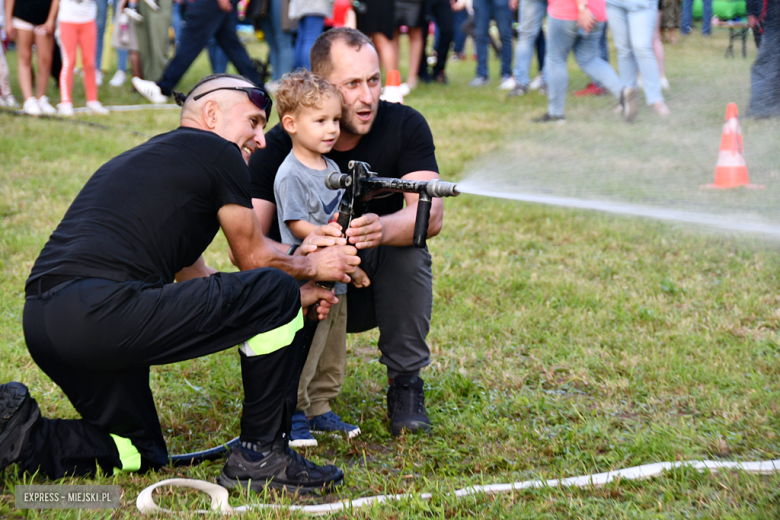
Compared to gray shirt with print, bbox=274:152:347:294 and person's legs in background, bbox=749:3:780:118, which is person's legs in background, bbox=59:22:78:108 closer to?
gray shirt with print, bbox=274:152:347:294

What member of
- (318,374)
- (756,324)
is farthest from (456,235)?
(318,374)

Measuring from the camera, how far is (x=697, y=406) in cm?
Answer: 341

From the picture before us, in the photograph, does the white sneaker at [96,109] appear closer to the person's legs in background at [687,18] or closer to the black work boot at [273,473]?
the person's legs in background at [687,18]

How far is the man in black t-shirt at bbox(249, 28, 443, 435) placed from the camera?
3.31 meters

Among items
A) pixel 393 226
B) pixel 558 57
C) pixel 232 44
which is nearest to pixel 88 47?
pixel 232 44

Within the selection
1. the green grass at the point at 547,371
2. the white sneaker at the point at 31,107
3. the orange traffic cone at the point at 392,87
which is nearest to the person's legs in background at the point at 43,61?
the white sneaker at the point at 31,107

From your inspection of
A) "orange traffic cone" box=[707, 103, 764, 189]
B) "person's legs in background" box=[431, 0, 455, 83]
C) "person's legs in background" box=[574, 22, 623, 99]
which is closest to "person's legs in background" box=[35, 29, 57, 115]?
"person's legs in background" box=[574, 22, 623, 99]

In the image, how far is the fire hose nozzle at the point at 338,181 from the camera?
9.75 feet

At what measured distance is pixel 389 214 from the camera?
11.0 feet

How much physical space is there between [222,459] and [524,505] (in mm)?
1229

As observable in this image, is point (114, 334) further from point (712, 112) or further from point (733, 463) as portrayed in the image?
point (712, 112)

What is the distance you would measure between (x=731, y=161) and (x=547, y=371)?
12.2 ft

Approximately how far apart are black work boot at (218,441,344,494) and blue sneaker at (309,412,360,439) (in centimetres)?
49

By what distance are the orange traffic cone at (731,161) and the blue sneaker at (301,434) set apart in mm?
4710
